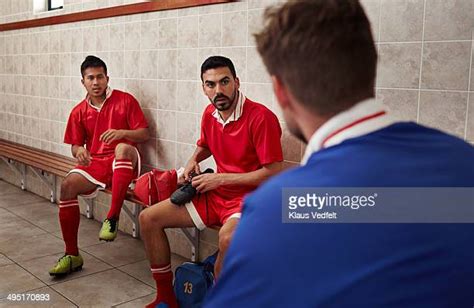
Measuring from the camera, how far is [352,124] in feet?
2.57

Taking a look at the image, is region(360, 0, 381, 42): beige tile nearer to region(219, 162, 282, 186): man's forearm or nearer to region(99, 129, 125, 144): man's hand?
region(219, 162, 282, 186): man's forearm

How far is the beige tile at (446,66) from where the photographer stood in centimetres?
217

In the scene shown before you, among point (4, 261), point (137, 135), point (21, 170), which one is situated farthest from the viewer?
point (21, 170)

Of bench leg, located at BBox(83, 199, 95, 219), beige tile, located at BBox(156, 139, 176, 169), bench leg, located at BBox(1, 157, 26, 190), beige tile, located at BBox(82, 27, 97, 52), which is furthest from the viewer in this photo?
bench leg, located at BBox(1, 157, 26, 190)

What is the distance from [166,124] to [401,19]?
1.83 meters

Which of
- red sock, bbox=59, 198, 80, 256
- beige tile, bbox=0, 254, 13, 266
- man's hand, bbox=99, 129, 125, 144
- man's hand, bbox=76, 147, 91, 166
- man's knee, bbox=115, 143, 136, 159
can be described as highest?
man's hand, bbox=99, 129, 125, 144

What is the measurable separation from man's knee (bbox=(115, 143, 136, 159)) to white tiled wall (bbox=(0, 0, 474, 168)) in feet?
0.83

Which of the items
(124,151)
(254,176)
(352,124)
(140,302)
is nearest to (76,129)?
(124,151)

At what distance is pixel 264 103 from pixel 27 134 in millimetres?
3324

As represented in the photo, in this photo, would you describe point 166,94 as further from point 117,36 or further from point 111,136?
point 117,36

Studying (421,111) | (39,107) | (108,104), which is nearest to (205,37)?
(108,104)

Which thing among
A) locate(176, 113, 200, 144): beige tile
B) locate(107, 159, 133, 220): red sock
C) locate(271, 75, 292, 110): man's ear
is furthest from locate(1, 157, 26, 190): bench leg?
locate(271, 75, 292, 110): man's ear

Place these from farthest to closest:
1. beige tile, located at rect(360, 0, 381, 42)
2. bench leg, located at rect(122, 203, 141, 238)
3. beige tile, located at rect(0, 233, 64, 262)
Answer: bench leg, located at rect(122, 203, 141, 238), beige tile, located at rect(0, 233, 64, 262), beige tile, located at rect(360, 0, 381, 42)

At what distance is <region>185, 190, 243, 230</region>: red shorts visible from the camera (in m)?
2.75
